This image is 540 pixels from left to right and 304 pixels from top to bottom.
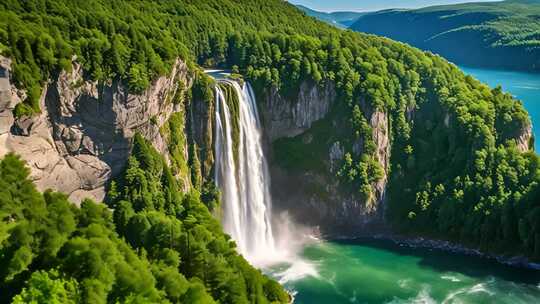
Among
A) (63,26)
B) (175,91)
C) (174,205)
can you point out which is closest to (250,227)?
(174,205)

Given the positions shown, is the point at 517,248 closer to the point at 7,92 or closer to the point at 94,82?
the point at 94,82

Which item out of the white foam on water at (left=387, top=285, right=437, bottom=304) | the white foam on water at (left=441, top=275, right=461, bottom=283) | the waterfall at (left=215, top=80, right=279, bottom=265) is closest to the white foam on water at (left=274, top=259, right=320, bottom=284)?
the waterfall at (left=215, top=80, right=279, bottom=265)

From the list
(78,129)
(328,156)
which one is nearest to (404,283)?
(328,156)

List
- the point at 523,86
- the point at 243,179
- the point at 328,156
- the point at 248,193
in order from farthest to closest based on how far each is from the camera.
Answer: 1. the point at 523,86
2. the point at 328,156
3. the point at 248,193
4. the point at 243,179

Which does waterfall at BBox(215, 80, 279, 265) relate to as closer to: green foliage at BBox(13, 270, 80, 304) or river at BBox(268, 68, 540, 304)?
river at BBox(268, 68, 540, 304)

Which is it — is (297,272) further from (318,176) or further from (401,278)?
(318,176)

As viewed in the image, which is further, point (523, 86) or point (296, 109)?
point (523, 86)
